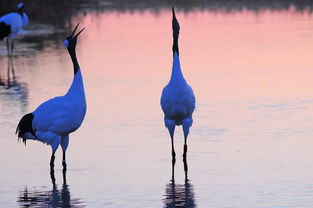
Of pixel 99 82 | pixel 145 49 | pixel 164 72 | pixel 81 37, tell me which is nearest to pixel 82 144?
pixel 99 82

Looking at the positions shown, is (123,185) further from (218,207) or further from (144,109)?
(144,109)

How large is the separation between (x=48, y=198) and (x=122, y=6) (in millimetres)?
36558

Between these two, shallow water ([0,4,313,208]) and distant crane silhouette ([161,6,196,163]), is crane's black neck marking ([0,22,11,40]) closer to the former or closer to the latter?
shallow water ([0,4,313,208])

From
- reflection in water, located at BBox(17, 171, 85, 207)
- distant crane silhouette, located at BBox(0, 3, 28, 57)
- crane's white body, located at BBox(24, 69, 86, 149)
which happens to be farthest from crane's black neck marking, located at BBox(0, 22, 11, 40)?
reflection in water, located at BBox(17, 171, 85, 207)

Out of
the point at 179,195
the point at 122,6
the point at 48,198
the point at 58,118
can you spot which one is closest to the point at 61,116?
the point at 58,118

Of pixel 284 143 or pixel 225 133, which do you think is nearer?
pixel 284 143

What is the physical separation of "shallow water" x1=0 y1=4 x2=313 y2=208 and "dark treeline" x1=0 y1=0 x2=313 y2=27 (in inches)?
480

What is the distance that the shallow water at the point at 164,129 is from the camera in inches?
398

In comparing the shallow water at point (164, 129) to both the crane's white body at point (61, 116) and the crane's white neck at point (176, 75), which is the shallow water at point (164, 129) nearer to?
the crane's white body at point (61, 116)

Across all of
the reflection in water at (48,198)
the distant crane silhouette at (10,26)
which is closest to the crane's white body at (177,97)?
the reflection in water at (48,198)

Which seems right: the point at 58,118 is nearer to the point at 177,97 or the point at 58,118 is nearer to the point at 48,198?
the point at 48,198

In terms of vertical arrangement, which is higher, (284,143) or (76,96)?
(76,96)

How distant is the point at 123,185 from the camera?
10.4 meters

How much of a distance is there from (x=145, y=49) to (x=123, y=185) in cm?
1503
